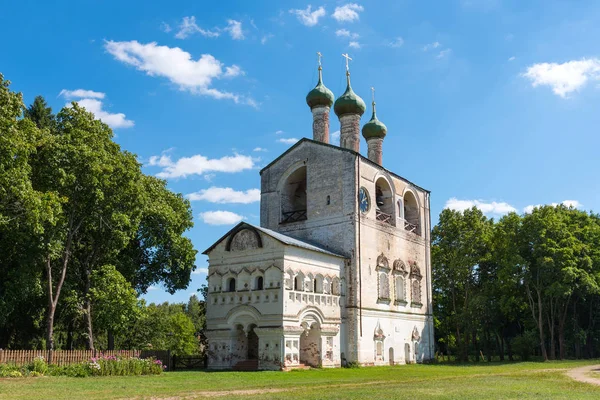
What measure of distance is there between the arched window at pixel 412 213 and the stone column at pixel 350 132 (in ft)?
17.9

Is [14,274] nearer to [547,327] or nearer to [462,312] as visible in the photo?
[462,312]

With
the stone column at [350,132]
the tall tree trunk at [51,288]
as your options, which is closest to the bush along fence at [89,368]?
the tall tree trunk at [51,288]

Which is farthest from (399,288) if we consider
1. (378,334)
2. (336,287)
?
(336,287)

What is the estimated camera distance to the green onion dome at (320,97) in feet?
106

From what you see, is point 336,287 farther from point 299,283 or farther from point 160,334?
point 160,334

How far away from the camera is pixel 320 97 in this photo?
106 feet

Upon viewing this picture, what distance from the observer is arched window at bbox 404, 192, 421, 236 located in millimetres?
35406

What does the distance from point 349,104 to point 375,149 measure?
455cm

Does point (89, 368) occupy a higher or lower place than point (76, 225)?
lower

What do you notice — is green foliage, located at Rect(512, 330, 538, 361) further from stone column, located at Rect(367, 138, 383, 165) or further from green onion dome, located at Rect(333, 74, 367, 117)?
green onion dome, located at Rect(333, 74, 367, 117)

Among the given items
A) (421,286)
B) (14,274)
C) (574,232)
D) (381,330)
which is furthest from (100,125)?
(574,232)

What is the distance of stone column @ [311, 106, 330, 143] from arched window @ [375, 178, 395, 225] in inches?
151

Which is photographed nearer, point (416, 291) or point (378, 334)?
point (378, 334)

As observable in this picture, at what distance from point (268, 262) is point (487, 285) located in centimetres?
1806
